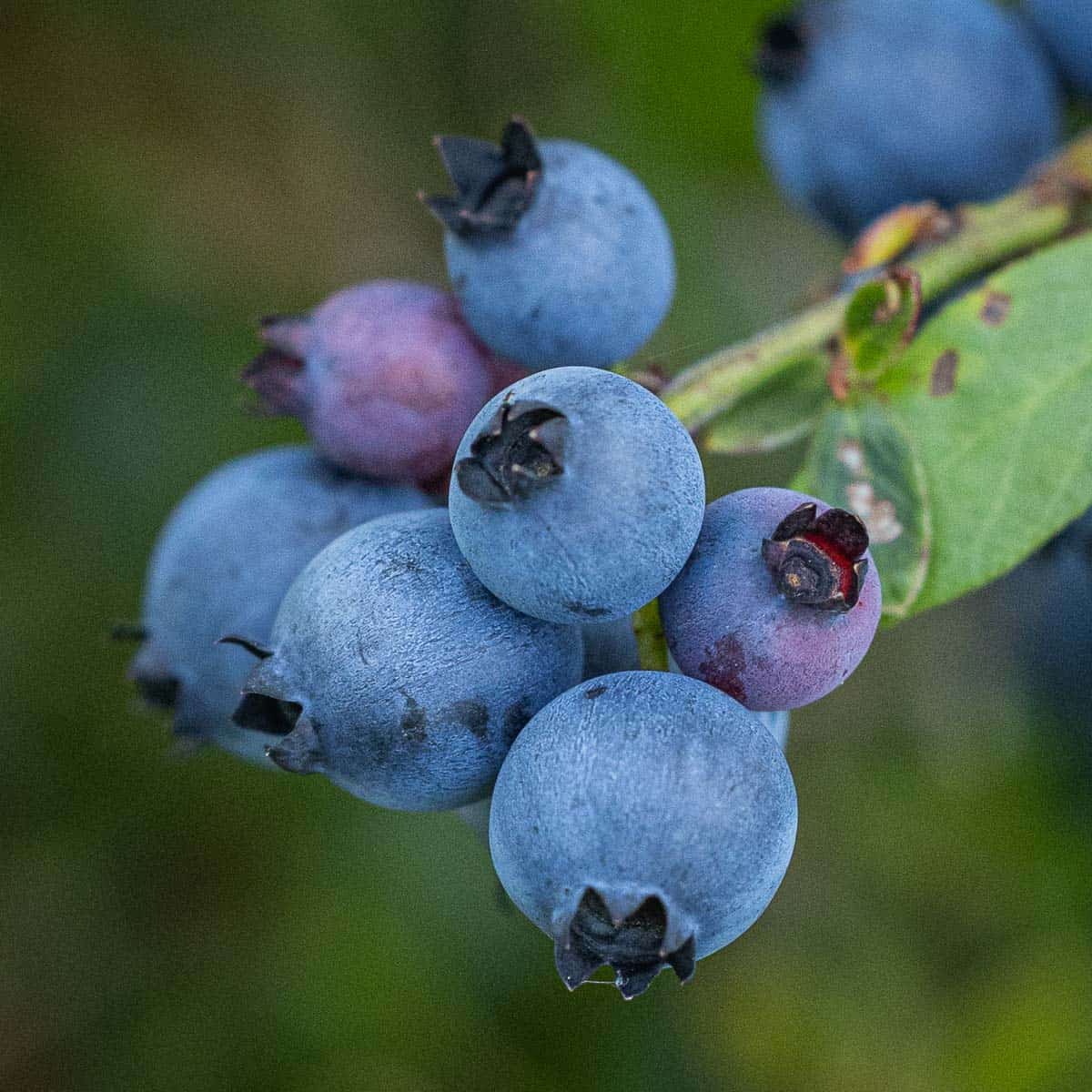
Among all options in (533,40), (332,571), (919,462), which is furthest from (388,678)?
(533,40)

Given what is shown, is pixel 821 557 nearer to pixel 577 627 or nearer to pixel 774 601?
pixel 774 601

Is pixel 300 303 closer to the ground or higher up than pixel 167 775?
higher up

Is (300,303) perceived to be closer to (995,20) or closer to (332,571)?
(995,20)

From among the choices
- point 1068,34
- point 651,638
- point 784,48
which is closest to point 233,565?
point 651,638

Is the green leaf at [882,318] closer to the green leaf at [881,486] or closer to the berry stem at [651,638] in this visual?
the green leaf at [881,486]

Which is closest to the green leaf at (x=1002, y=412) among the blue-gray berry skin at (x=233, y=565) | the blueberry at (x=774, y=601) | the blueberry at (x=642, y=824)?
the blueberry at (x=774, y=601)
